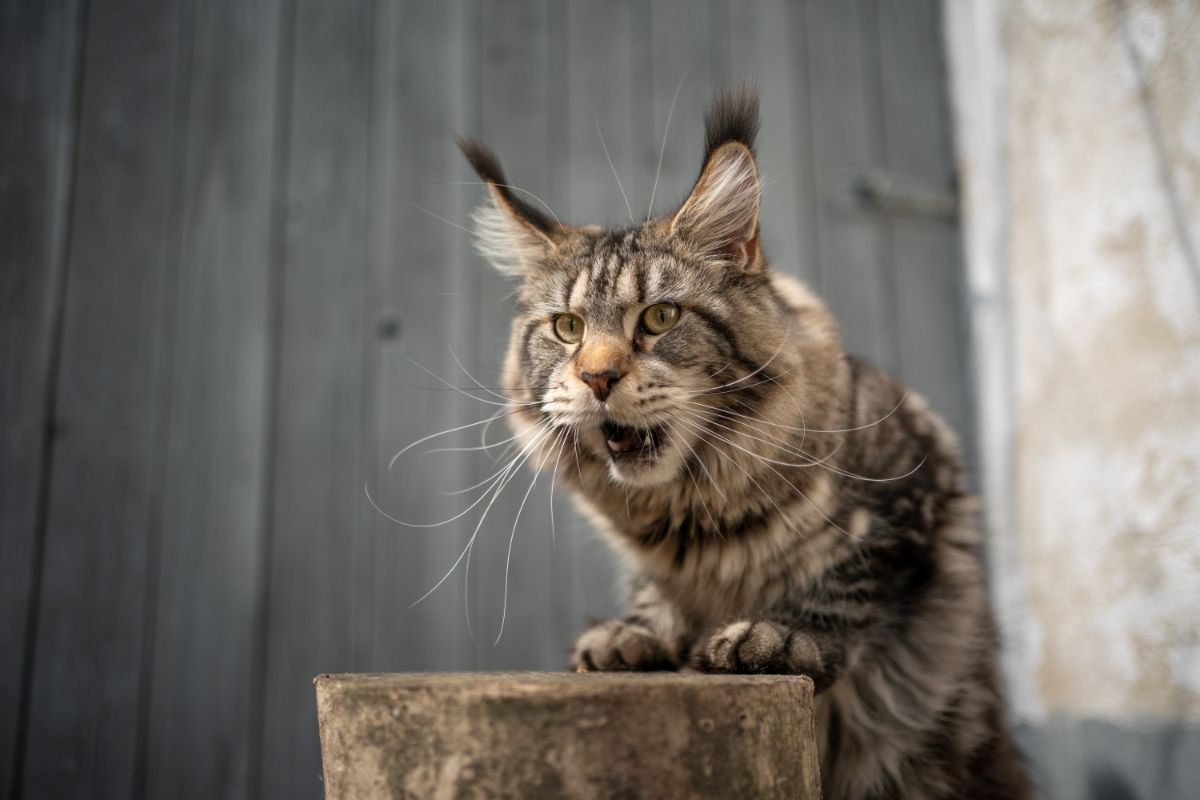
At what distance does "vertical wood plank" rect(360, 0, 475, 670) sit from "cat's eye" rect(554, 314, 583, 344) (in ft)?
3.15

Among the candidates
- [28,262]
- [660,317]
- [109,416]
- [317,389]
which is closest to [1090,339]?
[660,317]

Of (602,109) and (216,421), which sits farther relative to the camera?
(602,109)

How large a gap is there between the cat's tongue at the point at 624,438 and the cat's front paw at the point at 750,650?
34 centimetres

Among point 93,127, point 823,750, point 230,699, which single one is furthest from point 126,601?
point 823,750

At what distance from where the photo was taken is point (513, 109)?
272 centimetres

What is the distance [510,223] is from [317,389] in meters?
1.00

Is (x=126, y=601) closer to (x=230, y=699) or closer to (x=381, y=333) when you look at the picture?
(x=230, y=699)

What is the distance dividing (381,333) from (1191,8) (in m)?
2.12

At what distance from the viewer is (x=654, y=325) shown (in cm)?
157

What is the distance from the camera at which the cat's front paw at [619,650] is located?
160 cm

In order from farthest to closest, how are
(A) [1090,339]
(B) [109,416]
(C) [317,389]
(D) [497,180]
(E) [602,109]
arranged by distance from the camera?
1. (E) [602,109]
2. (C) [317,389]
3. (B) [109,416]
4. (A) [1090,339]
5. (D) [497,180]

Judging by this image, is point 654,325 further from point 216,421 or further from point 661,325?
point 216,421

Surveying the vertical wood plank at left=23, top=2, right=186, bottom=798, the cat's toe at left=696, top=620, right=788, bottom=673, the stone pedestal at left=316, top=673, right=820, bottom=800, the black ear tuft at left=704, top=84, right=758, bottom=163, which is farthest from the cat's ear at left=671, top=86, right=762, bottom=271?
the vertical wood plank at left=23, top=2, right=186, bottom=798

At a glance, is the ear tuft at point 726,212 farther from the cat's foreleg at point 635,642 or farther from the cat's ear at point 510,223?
the cat's foreleg at point 635,642
